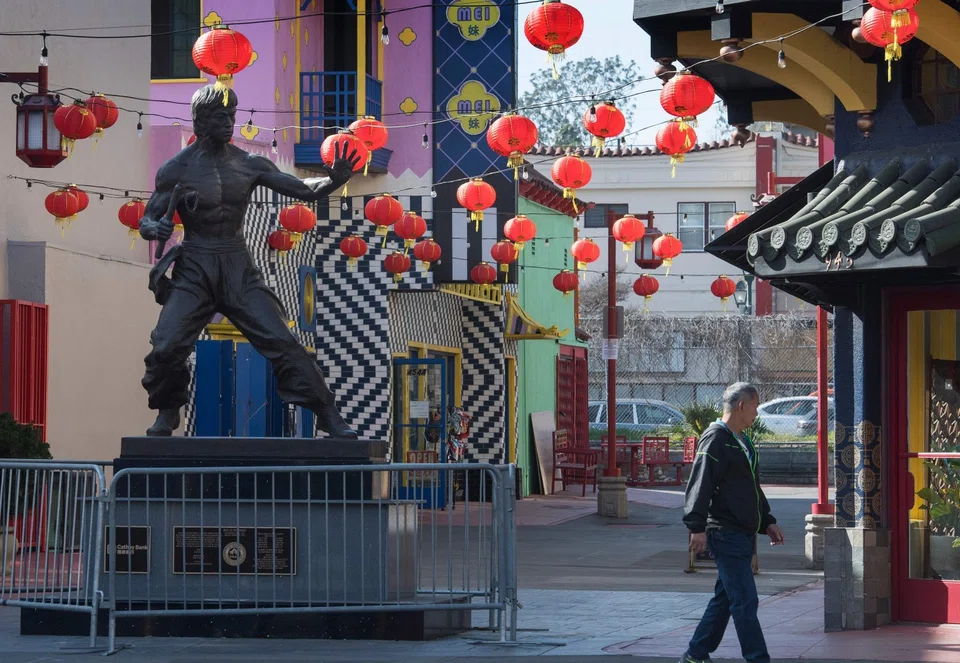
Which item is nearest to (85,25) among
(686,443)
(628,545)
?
(628,545)

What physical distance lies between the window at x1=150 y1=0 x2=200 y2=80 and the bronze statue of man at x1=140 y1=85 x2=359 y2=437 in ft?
38.1

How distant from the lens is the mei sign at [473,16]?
71.7 ft

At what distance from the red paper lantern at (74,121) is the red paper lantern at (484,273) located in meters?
8.08

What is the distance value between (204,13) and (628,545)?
31.1ft

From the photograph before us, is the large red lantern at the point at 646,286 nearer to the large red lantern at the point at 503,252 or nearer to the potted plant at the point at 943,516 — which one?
the large red lantern at the point at 503,252

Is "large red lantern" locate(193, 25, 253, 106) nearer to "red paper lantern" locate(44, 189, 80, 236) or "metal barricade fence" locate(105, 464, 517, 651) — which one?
"red paper lantern" locate(44, 189, 80, 236)

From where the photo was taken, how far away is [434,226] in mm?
22578

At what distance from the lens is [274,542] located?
10477 millimetres

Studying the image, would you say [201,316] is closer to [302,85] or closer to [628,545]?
[628,545]

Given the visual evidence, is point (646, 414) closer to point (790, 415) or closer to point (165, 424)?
point (790, 415)

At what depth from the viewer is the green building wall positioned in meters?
28.9

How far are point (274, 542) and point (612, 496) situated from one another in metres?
13.8

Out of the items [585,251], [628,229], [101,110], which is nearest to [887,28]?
[101,110]

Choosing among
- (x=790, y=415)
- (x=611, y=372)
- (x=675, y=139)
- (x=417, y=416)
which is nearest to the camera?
(x=675, y=139)
